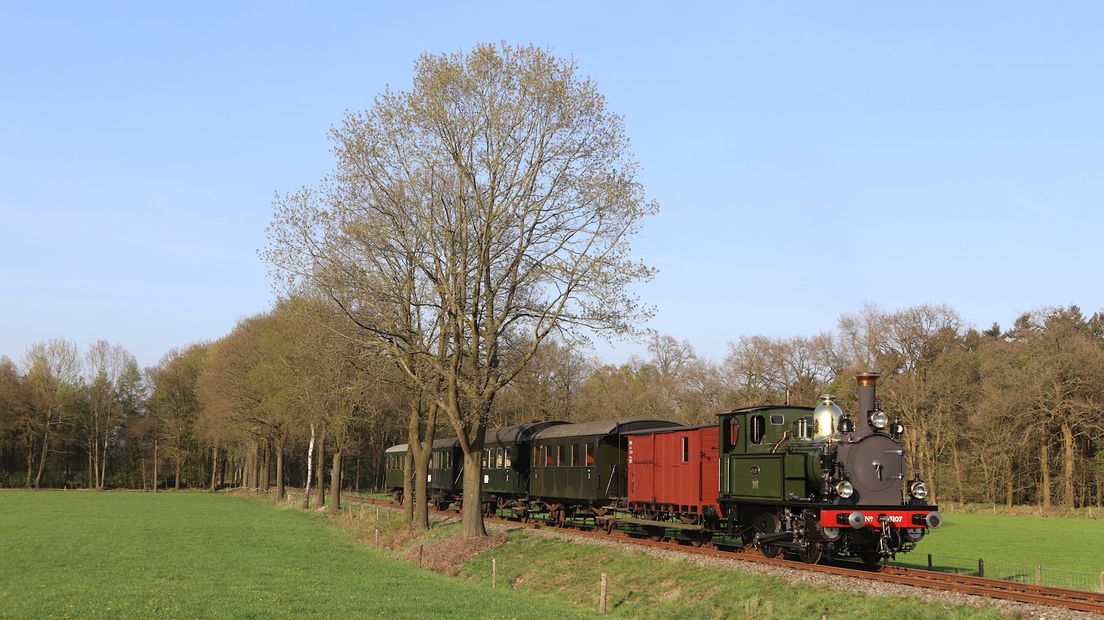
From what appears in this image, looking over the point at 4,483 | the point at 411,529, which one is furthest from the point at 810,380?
the point at 4,483

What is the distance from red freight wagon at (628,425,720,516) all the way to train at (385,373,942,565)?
0.10ft

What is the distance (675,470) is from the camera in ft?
87.8

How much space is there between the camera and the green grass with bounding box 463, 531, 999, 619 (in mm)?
16797

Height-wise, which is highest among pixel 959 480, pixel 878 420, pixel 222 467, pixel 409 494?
pixel 878 420

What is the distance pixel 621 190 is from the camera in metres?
30.2

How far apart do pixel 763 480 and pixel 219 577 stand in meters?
14.8

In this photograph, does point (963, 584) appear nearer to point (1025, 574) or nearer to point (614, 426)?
point (1025, 574)

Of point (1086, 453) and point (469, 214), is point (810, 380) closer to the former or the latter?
point (1086, 453)

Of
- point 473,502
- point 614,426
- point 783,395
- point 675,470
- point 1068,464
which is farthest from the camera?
point 783,395

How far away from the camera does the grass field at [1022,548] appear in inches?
997

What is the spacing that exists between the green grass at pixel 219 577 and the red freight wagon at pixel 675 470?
5.07 metres

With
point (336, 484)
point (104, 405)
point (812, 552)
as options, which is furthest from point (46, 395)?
point (812, 552)

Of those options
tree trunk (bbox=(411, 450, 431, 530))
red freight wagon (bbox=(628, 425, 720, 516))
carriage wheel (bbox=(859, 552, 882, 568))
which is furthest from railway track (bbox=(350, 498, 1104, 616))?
tree trunk (bbox=(411, 450, 431, 530))

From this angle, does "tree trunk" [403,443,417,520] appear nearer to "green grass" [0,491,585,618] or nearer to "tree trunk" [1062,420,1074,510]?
"green grass" [0,491,585,618]
